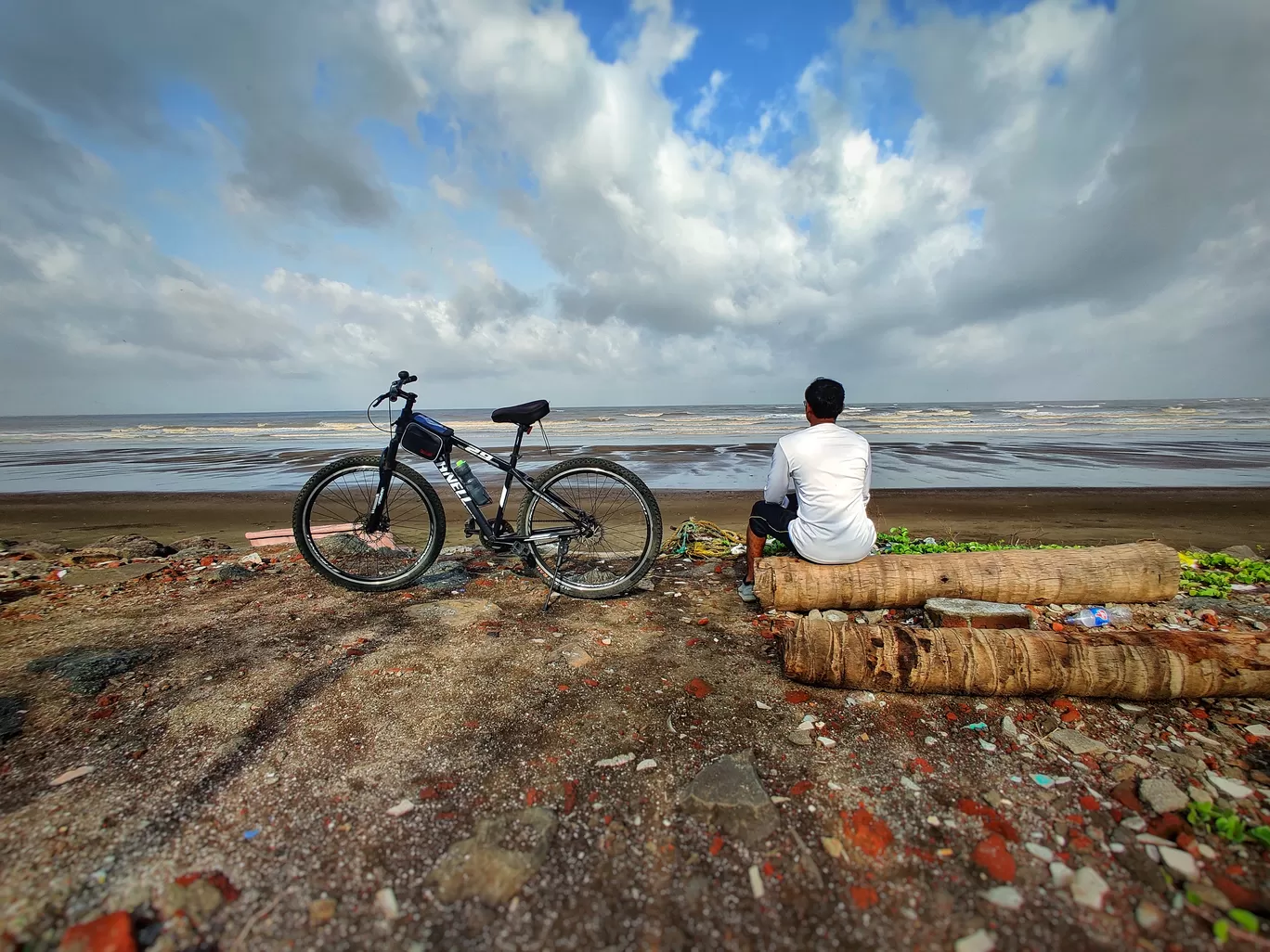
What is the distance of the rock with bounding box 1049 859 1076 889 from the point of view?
6.00 feet

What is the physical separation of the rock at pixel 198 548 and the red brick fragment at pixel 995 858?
7.89 m

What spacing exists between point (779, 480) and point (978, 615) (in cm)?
166

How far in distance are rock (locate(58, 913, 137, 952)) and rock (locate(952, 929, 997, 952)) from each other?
8.21ft

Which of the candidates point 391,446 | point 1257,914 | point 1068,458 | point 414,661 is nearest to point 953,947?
point 1257,914

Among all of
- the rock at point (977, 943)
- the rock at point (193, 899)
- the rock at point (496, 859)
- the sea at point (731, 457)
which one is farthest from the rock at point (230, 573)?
the rock at point (977, 943)

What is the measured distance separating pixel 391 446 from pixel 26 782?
9.48ft

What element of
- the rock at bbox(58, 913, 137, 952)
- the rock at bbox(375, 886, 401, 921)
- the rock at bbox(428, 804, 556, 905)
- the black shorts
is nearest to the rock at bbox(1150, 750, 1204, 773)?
the black shorts

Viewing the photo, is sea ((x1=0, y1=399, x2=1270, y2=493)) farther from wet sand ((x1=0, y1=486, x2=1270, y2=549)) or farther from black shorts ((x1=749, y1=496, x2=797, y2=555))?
black shorts ((x1=749, y1=496, x2=797, y2=555))

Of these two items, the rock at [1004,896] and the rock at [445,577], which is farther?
the rock at [445,577]

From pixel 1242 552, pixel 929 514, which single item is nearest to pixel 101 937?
pixel 1242 552

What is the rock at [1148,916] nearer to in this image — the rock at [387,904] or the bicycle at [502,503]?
the rock at [387,904]

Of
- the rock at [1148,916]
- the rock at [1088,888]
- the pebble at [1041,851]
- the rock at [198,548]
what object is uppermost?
the rock at [1148,916]

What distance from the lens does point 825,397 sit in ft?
13.8

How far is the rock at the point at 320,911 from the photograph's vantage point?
1699mm
